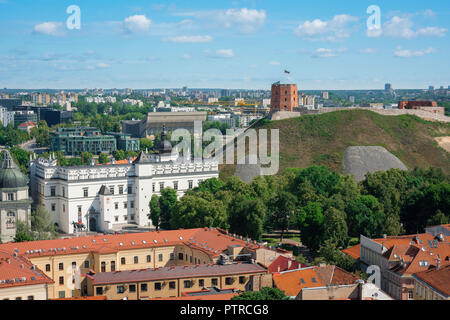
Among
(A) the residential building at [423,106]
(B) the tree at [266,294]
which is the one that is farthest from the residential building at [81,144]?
(B) the tree at [266,294]

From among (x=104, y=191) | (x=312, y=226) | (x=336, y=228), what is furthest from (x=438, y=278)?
(x=104, y=191)

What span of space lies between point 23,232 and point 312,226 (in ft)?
75.2

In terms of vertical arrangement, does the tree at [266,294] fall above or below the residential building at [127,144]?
above

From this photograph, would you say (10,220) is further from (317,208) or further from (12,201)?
(317,208)

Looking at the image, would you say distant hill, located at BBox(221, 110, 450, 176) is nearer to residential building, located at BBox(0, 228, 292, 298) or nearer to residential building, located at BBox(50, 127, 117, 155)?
residential building, located at BBox(0, 228, 292, 298)

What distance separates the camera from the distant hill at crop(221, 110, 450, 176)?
92562mm

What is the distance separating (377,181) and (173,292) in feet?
122

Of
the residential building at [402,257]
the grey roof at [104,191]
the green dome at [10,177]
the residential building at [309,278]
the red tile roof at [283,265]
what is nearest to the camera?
the residential building at [309,278]

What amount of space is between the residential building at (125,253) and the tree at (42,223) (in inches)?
536

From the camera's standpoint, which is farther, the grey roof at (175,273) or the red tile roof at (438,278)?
the grey roof at (175,273)

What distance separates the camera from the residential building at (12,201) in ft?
190

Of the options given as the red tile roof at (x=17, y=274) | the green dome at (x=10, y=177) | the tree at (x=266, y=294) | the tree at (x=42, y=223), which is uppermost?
the green dome at (x=10, y=177)

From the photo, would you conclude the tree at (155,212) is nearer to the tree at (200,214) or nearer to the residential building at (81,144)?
the tree at (200,214)

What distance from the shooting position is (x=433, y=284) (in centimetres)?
3206
